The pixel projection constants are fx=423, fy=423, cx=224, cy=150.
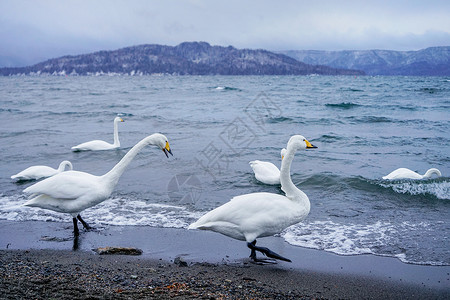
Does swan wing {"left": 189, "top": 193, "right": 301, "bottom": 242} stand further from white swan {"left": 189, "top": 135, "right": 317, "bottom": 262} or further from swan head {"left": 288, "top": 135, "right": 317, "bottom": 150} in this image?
swan head {"left": 288, "top": 135, "right": 317, "bottom": 150}

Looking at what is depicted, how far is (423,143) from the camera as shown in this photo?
1484cm

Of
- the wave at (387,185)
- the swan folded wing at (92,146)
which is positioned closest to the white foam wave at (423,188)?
the wave at (387,185)

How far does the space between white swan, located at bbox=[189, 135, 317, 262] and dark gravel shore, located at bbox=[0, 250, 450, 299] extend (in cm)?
41

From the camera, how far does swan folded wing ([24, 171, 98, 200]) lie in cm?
619

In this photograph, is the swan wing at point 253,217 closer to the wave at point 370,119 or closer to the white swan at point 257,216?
the white swan at point 257,216

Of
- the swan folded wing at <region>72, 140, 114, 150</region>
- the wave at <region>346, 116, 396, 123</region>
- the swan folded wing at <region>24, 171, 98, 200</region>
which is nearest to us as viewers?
the swan folded wing at <region>24, 171, 98, 200</region>

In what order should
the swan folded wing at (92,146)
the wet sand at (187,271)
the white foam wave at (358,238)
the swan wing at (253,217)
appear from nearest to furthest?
the wet sand at (187,271), the swan wing at (253,217), the white foam wave at (358,238), the swan folded wing at (92,146)

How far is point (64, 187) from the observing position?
6.23m

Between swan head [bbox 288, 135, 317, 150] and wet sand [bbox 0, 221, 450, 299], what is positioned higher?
swan head [bbox 288, 135, 317, 150]

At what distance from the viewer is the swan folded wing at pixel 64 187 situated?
619 centimetres

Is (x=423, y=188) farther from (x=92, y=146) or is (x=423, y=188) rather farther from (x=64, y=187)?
(x=92, y=146)

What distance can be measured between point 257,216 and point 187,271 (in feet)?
3.64

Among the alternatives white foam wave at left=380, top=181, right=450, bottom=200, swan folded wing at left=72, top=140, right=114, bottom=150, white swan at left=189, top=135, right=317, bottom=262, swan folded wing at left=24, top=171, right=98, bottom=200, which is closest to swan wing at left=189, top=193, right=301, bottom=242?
white swan at left=189, top=135, right=317, bottom=262

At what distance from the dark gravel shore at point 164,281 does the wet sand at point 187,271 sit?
0.01m
